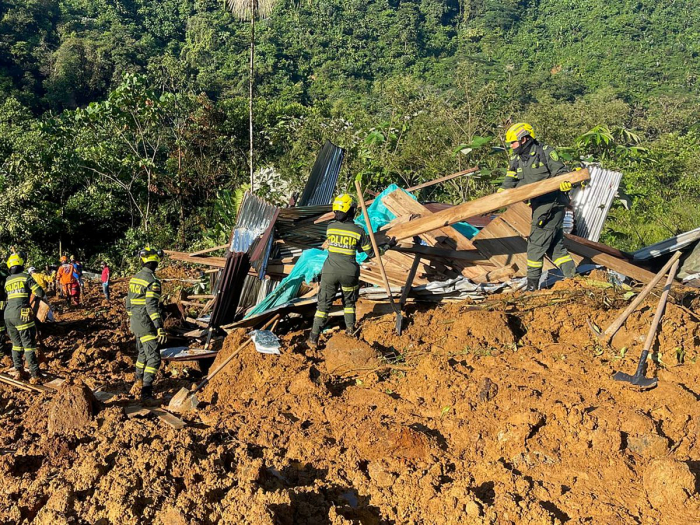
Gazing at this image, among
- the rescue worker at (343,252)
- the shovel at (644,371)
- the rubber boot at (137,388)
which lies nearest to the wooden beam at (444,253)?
the rescue worker at (343,252)

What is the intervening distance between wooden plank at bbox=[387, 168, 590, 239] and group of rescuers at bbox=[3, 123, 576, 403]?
26cm

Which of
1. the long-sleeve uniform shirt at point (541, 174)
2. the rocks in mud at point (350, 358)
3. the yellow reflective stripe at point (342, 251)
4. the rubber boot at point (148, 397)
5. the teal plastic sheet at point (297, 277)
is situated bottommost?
the rubber boot at point (148, 397)

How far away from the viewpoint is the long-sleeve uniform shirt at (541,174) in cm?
664

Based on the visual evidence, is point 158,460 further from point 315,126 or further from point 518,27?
point 518,27

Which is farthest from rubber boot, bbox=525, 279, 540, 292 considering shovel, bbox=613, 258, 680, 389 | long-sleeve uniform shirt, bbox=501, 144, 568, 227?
shovel, bbox=613, 258, 680, 389

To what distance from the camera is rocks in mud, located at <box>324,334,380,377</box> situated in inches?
239

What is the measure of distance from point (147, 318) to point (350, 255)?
238cm

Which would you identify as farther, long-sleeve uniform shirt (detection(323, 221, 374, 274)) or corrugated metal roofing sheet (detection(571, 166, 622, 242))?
corrugated metal roofing sheet (detection(571, 166, 622, 242))

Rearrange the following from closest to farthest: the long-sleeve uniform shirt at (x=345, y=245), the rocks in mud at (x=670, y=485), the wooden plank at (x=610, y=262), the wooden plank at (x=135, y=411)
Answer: the rocks in mud at (x=670, y=485) < the wooden plank at (x=135, y=411) < the long-sleeve uniform shirt at (x=345, y=245) < the wooden plank at (x=610, y=262)

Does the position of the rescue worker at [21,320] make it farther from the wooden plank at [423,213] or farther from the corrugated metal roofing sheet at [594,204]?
the corrugated metal roofing sheet at [594,204]

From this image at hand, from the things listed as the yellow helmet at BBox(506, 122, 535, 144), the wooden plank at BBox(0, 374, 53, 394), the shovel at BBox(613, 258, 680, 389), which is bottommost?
the wooden plank at BBox(0, 374, 53, 394)

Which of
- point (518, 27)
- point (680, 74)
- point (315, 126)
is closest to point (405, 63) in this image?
point (518, 27)

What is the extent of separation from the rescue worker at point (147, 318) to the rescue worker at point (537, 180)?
156 inches

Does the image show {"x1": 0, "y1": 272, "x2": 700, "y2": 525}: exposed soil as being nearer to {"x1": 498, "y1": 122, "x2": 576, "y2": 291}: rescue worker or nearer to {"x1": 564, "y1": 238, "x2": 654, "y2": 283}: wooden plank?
{"x1": 498, "y1": 122, "x2": 576, "y2": 291}: rescue worker
